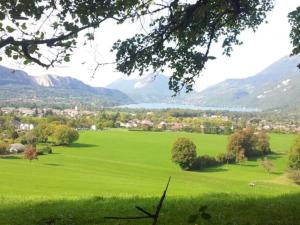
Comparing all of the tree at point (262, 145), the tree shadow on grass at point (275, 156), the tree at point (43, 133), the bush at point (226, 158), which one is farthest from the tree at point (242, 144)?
the tree at point (43, 133)

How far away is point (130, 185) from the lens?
5891 cm

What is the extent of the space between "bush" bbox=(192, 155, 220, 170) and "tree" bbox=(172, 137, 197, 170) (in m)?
1.39

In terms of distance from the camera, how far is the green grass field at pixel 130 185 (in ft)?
41.6

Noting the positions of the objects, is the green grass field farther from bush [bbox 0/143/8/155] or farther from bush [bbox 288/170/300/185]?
bush [bbox 0/143/8/155]

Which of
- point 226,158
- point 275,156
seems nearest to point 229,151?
point 226,158

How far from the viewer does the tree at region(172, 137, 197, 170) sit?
91500 millimetres

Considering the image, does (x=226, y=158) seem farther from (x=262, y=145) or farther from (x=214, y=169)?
(x=262, y=145)

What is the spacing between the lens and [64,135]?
394 ft

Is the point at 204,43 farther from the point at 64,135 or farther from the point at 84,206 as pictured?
the point at 64,135

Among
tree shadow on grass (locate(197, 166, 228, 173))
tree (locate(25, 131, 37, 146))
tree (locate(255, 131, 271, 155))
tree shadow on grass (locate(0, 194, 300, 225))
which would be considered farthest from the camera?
tree (locate(25, 131, 37, 146))

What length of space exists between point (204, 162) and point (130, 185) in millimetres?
38687

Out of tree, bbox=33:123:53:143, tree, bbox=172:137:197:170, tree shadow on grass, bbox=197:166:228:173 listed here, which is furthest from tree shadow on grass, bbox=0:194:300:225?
tree, bbox=33:123:53:143

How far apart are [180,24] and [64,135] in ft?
370

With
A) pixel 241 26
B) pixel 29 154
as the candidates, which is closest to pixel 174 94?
pixel 241 26
